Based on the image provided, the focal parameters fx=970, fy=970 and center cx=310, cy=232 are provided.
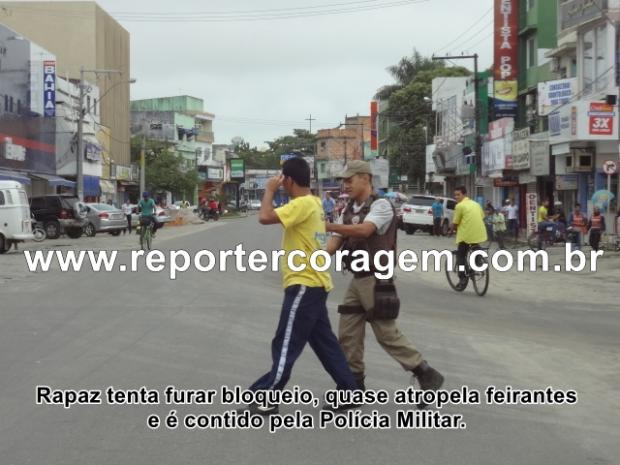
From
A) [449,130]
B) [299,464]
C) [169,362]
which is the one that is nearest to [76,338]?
[169,362]

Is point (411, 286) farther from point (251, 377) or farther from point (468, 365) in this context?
Answer: point (251, 377)

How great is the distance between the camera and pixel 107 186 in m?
74.8

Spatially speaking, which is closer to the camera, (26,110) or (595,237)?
(595,237)

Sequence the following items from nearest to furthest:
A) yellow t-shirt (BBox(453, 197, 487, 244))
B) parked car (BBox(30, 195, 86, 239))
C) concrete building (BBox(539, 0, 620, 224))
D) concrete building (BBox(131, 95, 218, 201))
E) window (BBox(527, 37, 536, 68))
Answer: yellow t-shirt (BBox(453, 197, 487, 244)) → concrete building (BBox(539, 0, 620, 224)) → parked car (BBox(30, 195, 86, 239)) → window (BBox(527, 37, 536, 68)) → concrete building (BBox(131, 95, 218, 201))

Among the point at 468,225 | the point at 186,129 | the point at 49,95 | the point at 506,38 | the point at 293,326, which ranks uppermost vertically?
the point at 186,129

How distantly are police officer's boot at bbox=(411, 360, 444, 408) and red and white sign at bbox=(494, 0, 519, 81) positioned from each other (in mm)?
39680

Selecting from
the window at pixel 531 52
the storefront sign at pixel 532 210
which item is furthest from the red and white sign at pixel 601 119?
the window at pixel 531 52

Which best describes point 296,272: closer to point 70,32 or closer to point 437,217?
point 437,217

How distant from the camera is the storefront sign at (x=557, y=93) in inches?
1455

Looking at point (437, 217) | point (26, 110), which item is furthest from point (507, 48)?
point (26, 110)

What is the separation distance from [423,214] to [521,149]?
17.2 feet

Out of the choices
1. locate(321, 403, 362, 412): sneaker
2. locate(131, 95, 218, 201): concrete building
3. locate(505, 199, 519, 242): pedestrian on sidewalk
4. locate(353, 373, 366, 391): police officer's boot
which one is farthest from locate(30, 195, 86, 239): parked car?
locate(131, 95, 218, 201): concrete building

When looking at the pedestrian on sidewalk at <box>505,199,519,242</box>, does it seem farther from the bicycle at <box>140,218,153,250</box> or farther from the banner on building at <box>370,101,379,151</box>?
the banner on building at <box>370,101,379,151</box>

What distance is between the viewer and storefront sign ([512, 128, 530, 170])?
139ft
